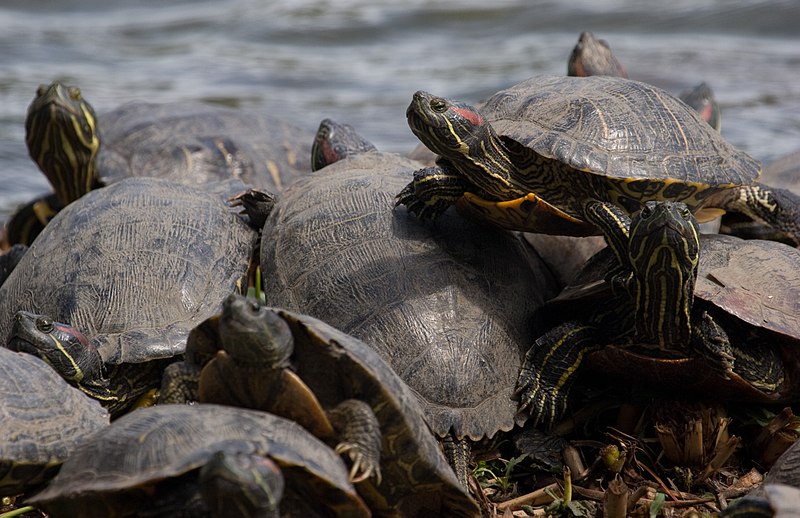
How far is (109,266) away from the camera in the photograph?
4.18m

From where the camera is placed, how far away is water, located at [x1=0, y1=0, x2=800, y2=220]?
11.1 meters

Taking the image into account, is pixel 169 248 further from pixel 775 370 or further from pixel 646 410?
pixel 775 370

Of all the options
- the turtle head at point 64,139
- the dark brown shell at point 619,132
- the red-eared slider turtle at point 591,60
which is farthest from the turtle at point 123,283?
the red-eared slider turtle at point 591,60

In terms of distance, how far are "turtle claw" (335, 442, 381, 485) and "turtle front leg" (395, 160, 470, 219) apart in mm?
1548

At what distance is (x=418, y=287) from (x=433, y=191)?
17.7 inches

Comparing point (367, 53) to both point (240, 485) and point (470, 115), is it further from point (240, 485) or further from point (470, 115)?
point (240, 485)

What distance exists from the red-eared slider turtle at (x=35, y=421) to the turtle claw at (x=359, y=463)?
944mm

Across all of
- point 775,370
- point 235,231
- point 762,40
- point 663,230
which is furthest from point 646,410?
point 762,40

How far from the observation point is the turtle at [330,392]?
2779 mm

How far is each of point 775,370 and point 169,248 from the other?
98.6 inches

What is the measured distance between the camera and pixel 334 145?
17.1 ft

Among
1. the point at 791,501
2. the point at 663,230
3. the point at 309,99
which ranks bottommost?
the point at 309,99

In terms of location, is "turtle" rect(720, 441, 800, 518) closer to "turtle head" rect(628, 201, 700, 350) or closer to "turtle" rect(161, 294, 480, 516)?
"turtle head" rect(628, 201, 700, 350)

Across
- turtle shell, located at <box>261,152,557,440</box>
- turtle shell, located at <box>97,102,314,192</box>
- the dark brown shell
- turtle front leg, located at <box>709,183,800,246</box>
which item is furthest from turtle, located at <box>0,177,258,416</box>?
turtle front leg, located at <box>709,183,800,246</box>
